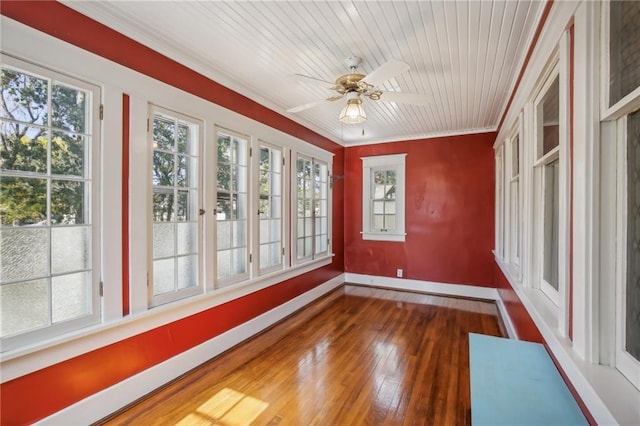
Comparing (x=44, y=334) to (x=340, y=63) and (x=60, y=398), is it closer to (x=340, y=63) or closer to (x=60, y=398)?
(x=60, y=398)

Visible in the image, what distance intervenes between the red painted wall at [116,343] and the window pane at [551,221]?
262cm

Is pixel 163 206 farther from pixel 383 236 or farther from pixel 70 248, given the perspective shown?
pixel 383 236

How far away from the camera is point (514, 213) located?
3.18 meters

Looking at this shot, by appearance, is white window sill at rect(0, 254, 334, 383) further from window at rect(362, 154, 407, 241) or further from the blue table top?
window at rect(362, 154, 407, 241)

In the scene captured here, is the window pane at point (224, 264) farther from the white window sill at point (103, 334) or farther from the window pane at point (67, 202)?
the window pane at point (67, 202)

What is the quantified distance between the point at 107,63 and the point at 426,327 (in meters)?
3.79

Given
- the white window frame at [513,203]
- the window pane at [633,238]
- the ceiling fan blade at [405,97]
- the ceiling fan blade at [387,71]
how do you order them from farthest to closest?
1. the white window frame at [513,203]
2. the ceiling fan blade at [405,97]
3. the ceiling fan blade at [387,71]
4. the window pane at [633,238]

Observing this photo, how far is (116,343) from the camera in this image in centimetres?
194

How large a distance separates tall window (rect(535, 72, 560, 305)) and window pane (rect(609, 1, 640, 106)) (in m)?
0.77

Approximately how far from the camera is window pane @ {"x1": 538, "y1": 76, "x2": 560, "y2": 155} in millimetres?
1772

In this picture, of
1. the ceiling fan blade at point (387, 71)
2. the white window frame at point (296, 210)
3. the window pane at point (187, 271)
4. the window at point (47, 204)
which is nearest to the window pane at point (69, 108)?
the window at point (47, 204)

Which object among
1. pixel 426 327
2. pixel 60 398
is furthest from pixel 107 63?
pixel 426 327

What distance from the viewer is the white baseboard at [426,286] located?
4.45 m

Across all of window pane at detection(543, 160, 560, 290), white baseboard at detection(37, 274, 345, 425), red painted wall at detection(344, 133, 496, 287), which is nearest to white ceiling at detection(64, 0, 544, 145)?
window pane at detection(543, 160, 560, 290)
